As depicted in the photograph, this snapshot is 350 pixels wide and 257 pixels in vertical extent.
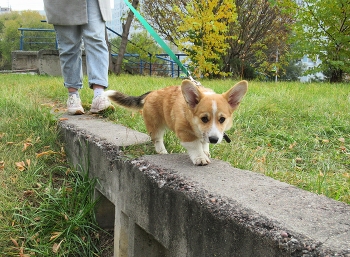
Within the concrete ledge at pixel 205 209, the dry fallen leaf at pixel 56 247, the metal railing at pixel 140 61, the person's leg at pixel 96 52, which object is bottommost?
the dry fallen leaf at pixel 56 247

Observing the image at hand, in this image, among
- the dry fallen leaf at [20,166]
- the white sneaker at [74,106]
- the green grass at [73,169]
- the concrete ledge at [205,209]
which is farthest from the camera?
the white sneaker at [74,106]

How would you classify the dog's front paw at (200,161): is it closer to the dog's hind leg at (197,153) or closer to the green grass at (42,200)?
the dog's hind leg at (197,153)

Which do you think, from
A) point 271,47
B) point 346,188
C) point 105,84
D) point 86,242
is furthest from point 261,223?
point 271,47

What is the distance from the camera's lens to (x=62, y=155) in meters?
3.34

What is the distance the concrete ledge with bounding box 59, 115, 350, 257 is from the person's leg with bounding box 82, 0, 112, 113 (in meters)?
0.89

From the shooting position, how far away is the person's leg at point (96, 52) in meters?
3.59

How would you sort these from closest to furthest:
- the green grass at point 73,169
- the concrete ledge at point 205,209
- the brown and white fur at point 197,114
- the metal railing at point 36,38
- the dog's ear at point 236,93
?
1. the concrete ledge at point 205,209
2. the brown and white fur at point 197,114
3. the dog's ear at point 236,93
4. the green grass at point 73,169
5. the metal railing at point 36,38

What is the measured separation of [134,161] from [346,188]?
128cm

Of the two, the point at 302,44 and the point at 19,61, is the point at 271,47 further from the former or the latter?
the point at 19,61

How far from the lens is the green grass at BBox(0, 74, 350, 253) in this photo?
2.52m

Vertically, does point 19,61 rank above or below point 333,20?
below

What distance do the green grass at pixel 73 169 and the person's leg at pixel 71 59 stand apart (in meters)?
0.26

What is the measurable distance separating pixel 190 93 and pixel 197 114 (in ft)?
0.44

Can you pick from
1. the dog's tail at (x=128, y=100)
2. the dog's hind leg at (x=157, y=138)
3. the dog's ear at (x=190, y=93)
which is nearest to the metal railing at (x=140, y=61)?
the dog's tail at (x=128, y=100)
